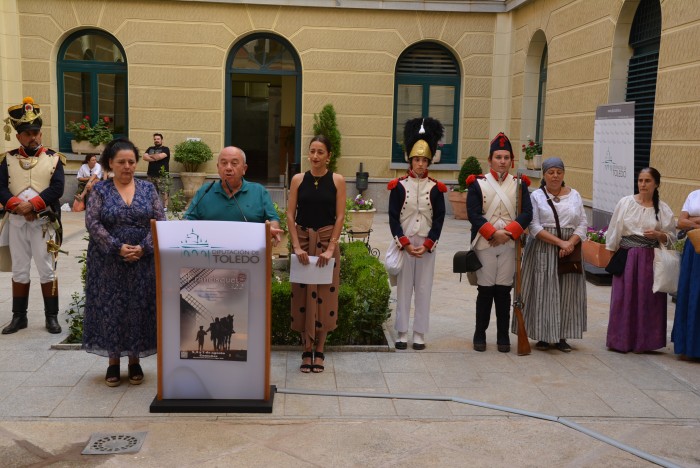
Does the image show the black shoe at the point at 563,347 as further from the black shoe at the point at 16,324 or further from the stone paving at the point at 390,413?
the black shoe at the point at 16,324

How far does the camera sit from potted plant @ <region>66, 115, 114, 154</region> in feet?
58.1

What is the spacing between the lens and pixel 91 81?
1797 centimetres

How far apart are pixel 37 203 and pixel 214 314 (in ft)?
9.05

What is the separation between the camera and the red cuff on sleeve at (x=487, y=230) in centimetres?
658

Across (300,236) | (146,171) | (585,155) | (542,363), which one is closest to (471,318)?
(542,363)

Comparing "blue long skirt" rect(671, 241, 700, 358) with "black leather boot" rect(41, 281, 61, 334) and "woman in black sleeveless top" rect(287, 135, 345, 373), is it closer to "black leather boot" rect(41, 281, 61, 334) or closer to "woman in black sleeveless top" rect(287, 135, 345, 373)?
"woman in black sleeveless top" rect(287, 135, 345, 373)

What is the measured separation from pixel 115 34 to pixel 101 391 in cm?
1365

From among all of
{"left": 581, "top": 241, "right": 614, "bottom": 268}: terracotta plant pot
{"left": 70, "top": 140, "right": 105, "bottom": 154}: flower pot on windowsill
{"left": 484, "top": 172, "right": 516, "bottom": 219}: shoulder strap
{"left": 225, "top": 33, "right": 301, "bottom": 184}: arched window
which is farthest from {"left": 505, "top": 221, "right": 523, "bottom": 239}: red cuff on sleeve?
{"left": 225, "top": 33, "right": 301, "bottom": 184}: arched window

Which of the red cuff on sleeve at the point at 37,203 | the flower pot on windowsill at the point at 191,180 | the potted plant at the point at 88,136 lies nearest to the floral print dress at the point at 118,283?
the red cuff on sleeve at the point at 37,203

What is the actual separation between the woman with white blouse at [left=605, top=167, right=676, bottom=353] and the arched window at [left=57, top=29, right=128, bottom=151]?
13.8 m

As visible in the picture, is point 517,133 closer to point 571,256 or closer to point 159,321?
point 571,256

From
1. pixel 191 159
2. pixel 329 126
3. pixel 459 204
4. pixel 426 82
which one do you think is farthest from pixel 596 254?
pixel 191 159

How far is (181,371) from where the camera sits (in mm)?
5266

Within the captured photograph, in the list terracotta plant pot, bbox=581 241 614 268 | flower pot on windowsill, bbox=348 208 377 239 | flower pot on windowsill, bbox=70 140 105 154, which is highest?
flower pot on windowsill, bbox=70 140 105 154
